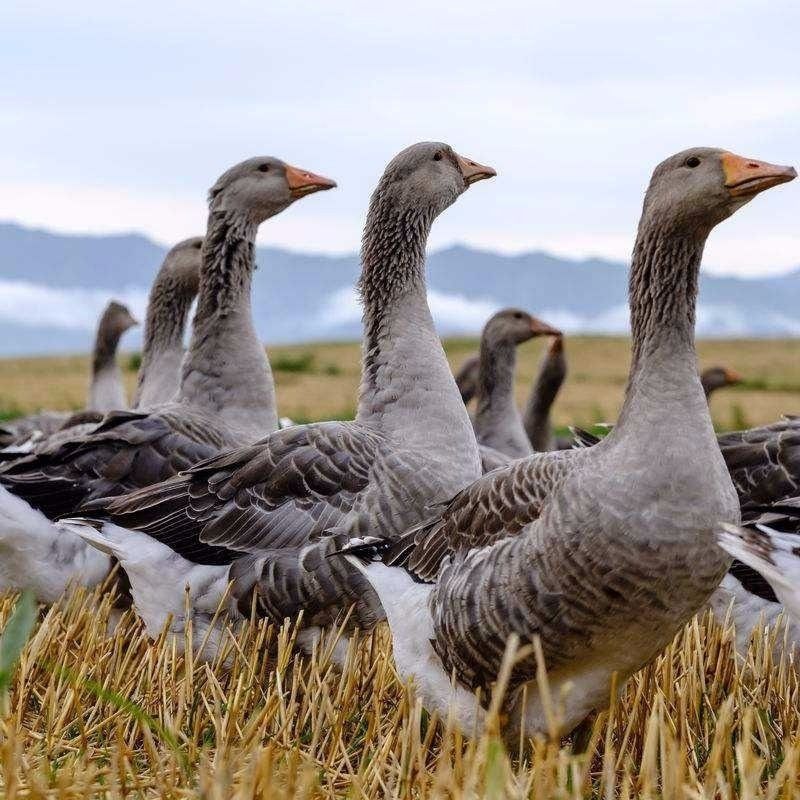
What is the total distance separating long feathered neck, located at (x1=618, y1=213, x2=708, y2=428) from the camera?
12.6ft

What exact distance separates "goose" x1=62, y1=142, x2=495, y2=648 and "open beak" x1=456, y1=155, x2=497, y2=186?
468mm

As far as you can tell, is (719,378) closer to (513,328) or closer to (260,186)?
(513,328)

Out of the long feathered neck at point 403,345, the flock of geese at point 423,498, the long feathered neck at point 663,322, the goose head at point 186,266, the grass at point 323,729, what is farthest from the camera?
the goose head at point 186,266

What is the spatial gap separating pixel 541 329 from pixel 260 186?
181 inches

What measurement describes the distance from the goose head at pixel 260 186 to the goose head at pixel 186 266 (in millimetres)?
1695

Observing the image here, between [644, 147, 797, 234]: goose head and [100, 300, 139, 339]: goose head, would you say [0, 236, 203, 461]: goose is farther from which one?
[644, 147, 797, 234]: goose head

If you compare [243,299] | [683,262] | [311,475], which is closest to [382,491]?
[311,475]

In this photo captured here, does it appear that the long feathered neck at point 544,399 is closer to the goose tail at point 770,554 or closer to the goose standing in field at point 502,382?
the goose standing in field at point 502,382

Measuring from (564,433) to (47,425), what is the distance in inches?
327

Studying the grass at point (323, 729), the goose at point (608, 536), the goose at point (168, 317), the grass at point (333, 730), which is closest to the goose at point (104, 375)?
the goose at point (168, 317)

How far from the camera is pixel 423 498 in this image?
5008 millimetres

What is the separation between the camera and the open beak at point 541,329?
10945mm

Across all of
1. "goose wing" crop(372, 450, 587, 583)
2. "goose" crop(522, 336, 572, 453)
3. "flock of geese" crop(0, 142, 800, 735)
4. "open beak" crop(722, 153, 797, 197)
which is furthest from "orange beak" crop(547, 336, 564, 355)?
"open beak" crop(722, 153, 797, 197)

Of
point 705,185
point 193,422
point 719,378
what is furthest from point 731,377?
point 705,185
